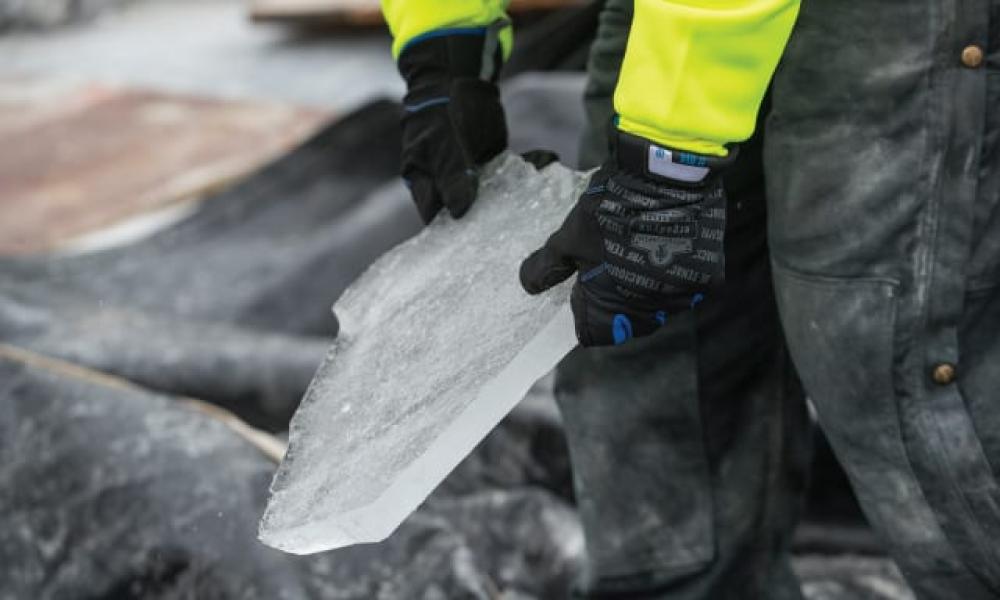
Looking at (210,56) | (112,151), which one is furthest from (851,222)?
(210,56)

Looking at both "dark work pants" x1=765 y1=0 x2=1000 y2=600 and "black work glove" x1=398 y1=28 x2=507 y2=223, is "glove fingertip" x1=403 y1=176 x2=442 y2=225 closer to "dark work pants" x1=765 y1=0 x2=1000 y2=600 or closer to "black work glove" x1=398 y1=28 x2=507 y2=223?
"black work glove" x1=398 y1=28 x2=507 y2=223

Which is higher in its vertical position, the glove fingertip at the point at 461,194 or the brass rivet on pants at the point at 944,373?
the brass rivet on pants at the point at 944,373

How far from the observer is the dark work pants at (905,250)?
113 centimetres

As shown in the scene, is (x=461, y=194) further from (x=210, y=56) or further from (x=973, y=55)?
(x=210, y=56)

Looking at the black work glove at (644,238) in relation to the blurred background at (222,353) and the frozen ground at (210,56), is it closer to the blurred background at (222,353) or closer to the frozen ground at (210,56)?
the blurred background at (222,353)

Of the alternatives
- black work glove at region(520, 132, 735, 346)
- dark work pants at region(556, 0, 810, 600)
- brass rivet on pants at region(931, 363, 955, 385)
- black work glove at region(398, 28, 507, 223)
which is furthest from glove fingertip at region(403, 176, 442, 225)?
brass rivet on pants at region(931, 363, 955, 385)

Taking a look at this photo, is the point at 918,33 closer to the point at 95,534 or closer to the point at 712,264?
the point at 712,264

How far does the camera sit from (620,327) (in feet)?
3.79

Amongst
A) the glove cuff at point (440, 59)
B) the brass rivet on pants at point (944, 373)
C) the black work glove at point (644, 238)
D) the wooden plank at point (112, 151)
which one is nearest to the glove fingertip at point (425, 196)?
the glove cuff at point (440, 59)

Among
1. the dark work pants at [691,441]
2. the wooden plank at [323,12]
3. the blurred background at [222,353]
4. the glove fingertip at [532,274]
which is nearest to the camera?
the glove fingertip at [532,274]

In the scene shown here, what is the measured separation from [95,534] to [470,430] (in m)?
0.89

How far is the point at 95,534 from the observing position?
1.73m

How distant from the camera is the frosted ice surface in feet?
3.65

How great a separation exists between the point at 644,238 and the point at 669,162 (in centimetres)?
8
